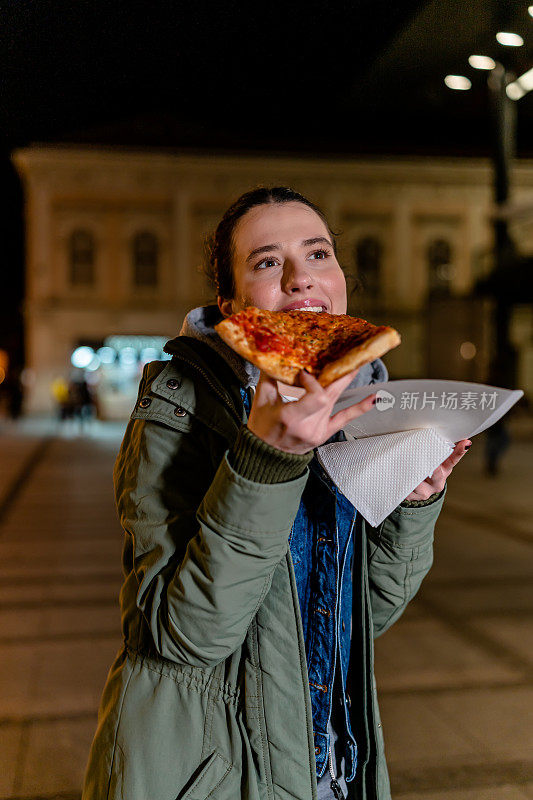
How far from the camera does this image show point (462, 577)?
630 cm

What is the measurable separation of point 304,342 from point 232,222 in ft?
1.58

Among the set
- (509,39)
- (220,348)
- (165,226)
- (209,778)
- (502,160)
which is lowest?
(209,778)

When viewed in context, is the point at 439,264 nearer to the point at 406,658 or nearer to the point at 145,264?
the point at 145,264

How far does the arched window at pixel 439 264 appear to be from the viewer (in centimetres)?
3716

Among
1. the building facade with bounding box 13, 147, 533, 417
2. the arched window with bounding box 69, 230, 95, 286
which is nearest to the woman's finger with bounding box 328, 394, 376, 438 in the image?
the building facade with bounding box 13, 147, 533, 417

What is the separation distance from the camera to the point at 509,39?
10.7m

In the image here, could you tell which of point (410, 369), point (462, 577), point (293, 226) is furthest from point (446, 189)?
point (293, 226)

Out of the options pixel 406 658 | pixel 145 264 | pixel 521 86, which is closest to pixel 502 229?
pixel 521 86

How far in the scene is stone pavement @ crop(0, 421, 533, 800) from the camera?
3.29 meters

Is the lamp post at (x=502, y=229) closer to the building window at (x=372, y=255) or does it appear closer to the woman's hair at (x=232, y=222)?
the woman's hair at (x=232, y=222)

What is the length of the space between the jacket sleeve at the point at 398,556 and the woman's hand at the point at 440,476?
5 cm

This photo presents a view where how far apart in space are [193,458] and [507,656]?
12.9 ft

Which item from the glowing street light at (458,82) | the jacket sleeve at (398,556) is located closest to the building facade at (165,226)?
the glowing street light at (458,82)

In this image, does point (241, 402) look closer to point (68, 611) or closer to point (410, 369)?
point (68, 611)
